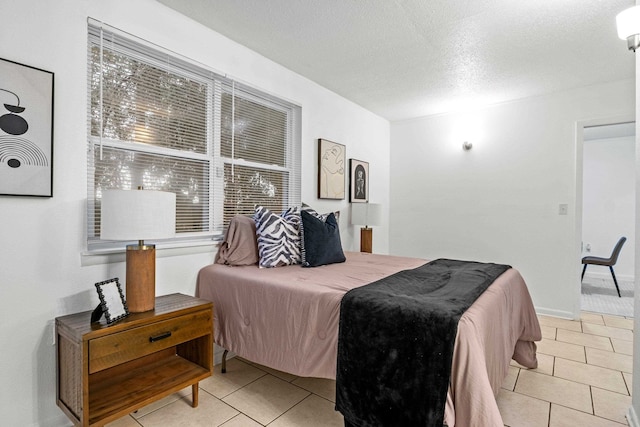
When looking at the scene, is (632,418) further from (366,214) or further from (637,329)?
(366,214)

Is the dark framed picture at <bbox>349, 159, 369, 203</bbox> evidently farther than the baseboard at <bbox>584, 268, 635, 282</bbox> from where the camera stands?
No

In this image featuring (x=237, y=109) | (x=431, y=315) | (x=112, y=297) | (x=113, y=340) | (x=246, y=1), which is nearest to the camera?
(x=431, y=315)

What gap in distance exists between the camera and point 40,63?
5.56ft

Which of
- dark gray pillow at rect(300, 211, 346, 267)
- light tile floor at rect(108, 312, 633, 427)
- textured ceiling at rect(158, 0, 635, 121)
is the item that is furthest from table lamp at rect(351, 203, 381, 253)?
light tile floor at rect(108, 312, 633, 427)

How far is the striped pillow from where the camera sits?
2.47m

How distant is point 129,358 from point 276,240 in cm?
120

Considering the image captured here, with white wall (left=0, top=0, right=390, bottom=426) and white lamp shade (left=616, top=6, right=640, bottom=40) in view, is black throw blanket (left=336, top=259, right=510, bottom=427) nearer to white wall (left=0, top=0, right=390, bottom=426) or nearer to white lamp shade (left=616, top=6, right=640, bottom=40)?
white wall (left=0, top=0, right=390, bottom=426)

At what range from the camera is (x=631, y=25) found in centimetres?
177

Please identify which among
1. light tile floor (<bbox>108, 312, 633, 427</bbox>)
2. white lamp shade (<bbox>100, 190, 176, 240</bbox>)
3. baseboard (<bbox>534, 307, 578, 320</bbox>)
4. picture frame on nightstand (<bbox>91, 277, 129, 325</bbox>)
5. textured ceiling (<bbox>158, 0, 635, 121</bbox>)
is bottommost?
light tile floor (<bbox>108, 312, 633, 427</bbox>)

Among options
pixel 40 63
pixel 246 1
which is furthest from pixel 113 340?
pixel 246 1

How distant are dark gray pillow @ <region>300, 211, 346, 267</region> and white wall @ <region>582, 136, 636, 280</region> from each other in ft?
17.0

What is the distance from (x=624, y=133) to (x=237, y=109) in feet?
20.6

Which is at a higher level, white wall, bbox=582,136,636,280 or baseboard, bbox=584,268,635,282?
white wall, bbox=582,136,636,280

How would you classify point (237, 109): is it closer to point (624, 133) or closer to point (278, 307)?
point (278, 307)
